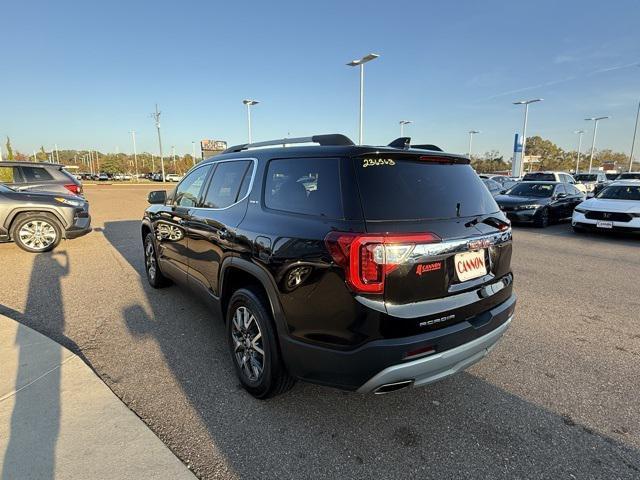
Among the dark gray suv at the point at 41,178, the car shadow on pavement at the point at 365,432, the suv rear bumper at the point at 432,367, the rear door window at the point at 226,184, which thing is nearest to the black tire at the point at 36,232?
the dark gray suv at the point at 41,178

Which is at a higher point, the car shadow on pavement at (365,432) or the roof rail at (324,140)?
the roof rail at (324,140)

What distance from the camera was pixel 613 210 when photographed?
9.62 meters

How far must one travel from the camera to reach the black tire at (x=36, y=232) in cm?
748

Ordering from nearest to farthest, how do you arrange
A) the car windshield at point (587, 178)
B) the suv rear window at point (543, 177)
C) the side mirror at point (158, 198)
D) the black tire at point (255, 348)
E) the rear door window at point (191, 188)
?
the black tire at point (255, 348)
the rear door window at point (191, 188)
the side mirror at point (158, 198)
the suv rear window at point (543, 177)
the car windshield at point (587, 178)

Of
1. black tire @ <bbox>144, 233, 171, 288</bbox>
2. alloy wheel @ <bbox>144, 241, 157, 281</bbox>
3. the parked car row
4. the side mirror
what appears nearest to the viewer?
the side mirror

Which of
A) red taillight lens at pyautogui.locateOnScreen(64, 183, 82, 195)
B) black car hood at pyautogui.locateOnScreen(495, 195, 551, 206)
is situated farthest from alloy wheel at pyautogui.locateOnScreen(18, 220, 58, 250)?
black car hood at pyautogui.locateOnScreen(495, 195, 551, 206)

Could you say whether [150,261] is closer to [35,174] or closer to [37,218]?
[37,218]

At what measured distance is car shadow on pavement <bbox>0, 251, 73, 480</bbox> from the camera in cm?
209

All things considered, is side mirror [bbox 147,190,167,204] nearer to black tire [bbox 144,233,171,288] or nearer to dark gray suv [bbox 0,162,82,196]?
Result: black tire [bbox 144,233,171,288]

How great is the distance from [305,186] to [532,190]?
43.5ft

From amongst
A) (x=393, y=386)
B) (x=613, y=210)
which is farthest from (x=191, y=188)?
(x=613, y=210)

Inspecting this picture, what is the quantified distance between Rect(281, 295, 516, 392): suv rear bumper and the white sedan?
9525mm

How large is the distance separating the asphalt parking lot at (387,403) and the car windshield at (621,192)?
7131mm

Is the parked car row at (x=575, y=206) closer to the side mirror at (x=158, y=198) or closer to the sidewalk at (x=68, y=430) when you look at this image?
the side mirror at (x=158, y=198)
